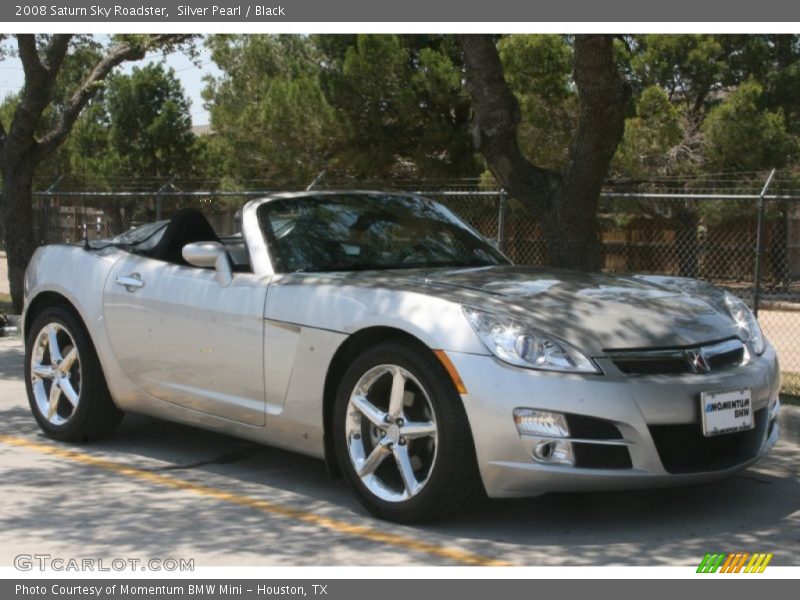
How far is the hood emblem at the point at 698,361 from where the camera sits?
5238 millimetres

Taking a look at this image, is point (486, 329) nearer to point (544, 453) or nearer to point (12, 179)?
point (544, 453)

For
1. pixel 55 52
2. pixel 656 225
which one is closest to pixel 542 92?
pixel 656 225

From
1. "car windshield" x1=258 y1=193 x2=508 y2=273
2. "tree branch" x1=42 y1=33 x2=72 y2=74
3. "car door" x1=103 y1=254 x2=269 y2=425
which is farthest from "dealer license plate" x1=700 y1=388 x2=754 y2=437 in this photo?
"tree branch" x1=42 y1=33 x2=72 y2=74

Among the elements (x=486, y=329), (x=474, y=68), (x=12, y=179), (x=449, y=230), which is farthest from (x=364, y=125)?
(x=486, y=329)

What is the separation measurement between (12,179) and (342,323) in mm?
11493

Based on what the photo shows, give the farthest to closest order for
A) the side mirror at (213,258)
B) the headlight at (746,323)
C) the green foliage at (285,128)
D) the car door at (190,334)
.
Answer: the green foliage at (285,128) < the side mirror at (213,258) < the car door at (190,334) < the headlight at (746,323)

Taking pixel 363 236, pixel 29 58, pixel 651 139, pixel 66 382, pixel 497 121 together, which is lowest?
pixel 66 382

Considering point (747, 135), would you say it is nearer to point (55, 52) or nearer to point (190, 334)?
point (55, 52)

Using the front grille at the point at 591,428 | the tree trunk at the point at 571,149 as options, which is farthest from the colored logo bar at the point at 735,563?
the tree trunk at the point at 571,149

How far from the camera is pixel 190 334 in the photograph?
631 centimetres

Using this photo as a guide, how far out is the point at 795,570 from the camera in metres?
4.68

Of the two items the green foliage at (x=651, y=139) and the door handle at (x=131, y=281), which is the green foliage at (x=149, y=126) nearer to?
the green foliage at (x=651, y=139)

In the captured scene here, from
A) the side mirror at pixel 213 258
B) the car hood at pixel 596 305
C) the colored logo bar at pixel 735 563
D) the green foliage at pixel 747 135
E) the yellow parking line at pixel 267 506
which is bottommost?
the yellow parking line at pixel 267 506

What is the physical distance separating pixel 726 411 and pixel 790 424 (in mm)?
2569
